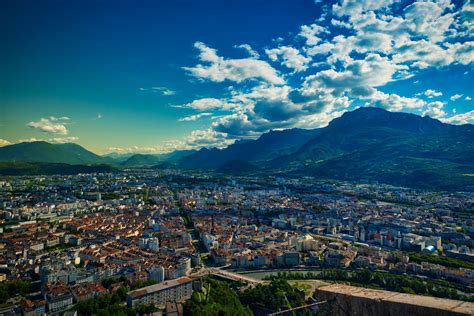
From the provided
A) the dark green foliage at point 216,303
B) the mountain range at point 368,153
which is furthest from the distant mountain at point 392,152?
the dark green foliage at point 216,303

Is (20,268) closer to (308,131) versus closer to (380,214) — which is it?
(380,214)

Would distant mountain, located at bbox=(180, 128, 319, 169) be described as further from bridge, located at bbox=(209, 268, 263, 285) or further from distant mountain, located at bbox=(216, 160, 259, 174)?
bridge, located at bbox=(209, 268, 263, 285)

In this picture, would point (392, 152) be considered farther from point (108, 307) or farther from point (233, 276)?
point (108, 307)

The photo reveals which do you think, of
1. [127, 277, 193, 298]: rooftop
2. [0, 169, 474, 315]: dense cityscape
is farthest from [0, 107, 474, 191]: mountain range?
[127, 277, 193, 298]: rooftop

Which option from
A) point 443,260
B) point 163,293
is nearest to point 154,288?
point 163,293

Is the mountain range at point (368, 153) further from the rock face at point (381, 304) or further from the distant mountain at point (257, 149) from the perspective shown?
the rock face at point (381, 304)
